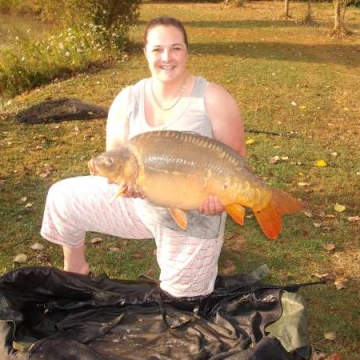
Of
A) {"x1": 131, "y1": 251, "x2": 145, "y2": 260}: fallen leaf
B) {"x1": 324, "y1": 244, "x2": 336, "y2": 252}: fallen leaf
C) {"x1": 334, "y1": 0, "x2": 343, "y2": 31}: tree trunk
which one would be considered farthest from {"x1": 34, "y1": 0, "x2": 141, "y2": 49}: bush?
{"x1": 324, "y1": 244, "x2": 336, "y2": 252}: fallen leaf

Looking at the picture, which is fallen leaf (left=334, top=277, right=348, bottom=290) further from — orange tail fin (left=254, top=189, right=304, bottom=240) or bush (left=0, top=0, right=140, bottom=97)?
bush (left=0, top=0, right=140, bottom=97)

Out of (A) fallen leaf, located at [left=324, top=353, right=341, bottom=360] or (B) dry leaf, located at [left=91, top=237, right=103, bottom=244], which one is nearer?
(A) fallen leaf, located at [left=324, top=353, right=341, bottom=360]

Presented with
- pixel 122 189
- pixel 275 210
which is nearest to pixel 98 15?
pixel 122 189

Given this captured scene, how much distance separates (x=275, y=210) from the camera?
300cm

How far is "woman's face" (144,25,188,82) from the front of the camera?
128 inches

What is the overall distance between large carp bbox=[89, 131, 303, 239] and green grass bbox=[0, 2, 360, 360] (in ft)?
4.12

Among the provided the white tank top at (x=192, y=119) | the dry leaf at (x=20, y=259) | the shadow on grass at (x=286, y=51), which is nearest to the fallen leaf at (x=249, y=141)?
the dry leaf at (x=20, y=259)

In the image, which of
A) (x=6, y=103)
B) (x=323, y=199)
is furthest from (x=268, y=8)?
(x=323, y=199)

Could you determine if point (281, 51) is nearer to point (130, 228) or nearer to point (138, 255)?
point (138, 255)

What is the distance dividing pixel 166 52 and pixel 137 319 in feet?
5.60

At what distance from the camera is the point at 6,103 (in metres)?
10.1

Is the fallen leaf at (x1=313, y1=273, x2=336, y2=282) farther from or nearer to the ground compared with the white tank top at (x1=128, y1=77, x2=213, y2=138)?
nearer to the ground

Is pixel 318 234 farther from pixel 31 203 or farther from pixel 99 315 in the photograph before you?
pixel 31 203

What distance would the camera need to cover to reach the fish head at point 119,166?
118 inches
